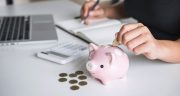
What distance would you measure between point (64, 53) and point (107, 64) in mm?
204

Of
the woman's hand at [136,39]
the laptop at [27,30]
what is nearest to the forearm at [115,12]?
the laptop at [27,30]

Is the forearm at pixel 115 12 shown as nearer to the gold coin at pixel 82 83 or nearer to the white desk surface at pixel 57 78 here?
the white desk surface at pixel 57 78

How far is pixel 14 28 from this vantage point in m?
1.00

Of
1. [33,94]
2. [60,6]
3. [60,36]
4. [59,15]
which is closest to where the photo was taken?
[33,94]

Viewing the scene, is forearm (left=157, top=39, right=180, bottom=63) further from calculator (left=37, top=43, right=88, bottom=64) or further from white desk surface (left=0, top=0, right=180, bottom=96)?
calculator (left=37, top=43, right=88, bottom=64)

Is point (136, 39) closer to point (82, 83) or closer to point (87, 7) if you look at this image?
point (82, 83)

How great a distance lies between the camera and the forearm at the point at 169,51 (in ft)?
2.49

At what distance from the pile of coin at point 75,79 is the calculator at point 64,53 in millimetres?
64

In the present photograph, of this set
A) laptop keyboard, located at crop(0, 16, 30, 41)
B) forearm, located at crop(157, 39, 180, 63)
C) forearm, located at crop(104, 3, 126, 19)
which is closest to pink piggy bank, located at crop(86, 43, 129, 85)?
forearm, located at crop(157, 39, 180, 63)

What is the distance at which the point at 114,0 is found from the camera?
1.86 metres

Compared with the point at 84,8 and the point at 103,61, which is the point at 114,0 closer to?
the point at 84,8

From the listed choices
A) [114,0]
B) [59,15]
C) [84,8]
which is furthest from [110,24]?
[114,0]

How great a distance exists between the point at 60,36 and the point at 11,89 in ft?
1.16

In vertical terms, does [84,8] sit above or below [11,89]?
above
